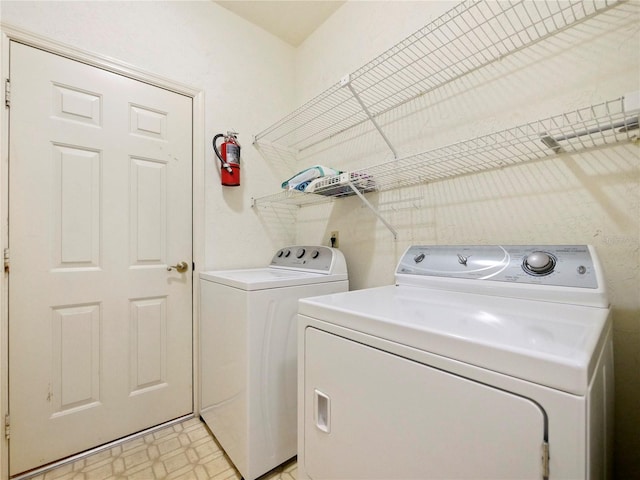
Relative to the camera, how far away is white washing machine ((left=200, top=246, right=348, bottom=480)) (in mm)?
1293

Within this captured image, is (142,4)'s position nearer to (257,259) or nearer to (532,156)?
(257,259)

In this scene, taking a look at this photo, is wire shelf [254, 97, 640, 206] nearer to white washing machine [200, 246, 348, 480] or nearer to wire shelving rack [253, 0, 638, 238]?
wire shelving rack [253, 0, 638, 238]

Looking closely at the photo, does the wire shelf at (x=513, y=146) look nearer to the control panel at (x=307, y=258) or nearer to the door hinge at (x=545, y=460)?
the control panel at (x=307, y=258)

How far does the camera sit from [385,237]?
1.69 m

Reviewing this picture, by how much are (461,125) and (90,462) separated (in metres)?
2.55

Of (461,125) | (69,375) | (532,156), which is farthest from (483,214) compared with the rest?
(69,375)

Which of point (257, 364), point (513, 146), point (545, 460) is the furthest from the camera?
point (257, 364)

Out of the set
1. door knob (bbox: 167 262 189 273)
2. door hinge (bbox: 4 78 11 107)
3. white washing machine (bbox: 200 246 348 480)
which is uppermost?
door hinge (bbox: 4 78 11 107)

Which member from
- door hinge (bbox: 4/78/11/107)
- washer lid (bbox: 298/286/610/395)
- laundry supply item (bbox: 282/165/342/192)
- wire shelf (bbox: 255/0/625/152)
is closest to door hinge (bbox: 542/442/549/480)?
washer lid (bbox: 298/286/610/395)

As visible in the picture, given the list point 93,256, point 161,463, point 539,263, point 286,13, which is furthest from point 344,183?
point 161,463

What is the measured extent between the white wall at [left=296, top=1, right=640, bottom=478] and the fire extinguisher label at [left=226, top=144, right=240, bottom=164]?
34.5 inches

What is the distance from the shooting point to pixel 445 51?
140 cm

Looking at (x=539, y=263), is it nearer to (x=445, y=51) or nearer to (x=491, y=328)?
(x=491, y=328)

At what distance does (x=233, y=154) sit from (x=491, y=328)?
5.86ft
